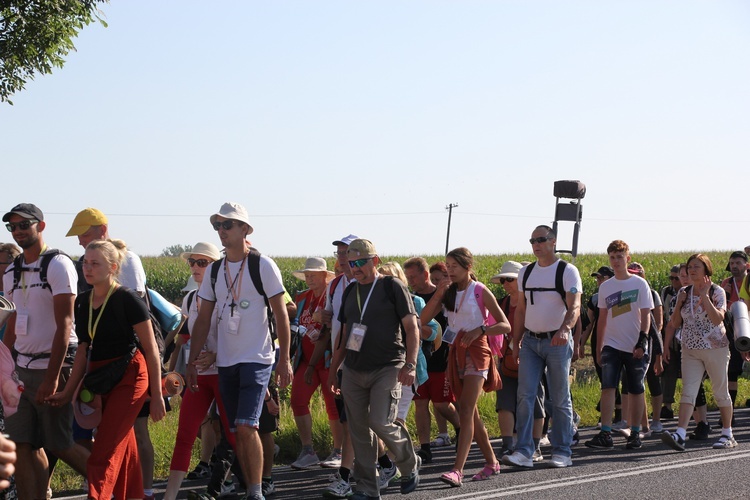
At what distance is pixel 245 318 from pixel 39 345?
1380 millimetres

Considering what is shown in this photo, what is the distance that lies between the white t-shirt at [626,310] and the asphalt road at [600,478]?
3.57 ft

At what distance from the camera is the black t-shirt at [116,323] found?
22.6 ft

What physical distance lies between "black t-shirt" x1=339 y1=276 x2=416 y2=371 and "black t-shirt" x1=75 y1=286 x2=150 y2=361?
180cm

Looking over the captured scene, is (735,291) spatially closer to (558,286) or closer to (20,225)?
(558,286)

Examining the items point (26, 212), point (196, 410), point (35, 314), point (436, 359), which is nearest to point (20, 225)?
point (26, 212)

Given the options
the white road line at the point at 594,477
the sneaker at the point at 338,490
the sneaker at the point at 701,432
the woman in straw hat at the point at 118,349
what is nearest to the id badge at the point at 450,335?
the white road line at the point at 594,477

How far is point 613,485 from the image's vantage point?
343 inches

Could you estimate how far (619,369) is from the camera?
37.0ft

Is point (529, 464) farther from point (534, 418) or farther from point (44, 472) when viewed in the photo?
point (44, 472)

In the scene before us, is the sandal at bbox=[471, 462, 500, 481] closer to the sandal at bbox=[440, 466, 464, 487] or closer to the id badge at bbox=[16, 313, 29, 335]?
the sandal at bbox=[440, 466, 464, 487]

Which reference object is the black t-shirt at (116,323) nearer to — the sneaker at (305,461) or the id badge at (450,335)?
the id badge at (450,335)

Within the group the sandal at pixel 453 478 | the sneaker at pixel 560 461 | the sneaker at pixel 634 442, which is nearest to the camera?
the sandal at pixel 453 478

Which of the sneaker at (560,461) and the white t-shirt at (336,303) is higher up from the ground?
the white t-shirt at (336,303)

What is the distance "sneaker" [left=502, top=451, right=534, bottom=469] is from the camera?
9586 millimetres
